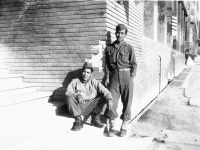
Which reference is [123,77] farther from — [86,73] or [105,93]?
[86,73]

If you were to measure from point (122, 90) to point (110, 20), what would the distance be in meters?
1.67

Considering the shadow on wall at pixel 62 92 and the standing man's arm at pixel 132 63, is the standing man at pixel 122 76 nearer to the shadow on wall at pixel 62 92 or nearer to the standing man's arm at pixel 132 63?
the standing man's arm at pixel 132 63

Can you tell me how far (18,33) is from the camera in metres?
5.43

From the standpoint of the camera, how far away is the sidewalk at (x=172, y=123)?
455 centimetres

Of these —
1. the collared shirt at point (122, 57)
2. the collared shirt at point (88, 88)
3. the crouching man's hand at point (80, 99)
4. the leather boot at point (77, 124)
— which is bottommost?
the leather boot at point (77, 124)

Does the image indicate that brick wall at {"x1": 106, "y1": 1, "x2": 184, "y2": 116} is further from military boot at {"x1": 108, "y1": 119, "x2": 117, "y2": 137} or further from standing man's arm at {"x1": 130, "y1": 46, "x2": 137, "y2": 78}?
military boot at {"x1": 108, "y1": 119, "x2": 117, "y2": 137}

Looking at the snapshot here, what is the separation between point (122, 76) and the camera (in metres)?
4.36

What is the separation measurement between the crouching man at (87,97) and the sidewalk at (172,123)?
1.12 meters

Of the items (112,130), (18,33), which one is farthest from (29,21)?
(112,130)

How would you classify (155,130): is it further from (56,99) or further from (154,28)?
(154,28)

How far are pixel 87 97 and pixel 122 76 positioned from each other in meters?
0.81

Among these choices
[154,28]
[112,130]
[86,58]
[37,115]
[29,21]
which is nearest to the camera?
[37,115]

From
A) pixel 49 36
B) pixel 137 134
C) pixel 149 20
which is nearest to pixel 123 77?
pixel 137 134

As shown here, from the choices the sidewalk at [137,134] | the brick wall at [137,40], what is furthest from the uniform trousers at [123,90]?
the brick wall at [137,40]
